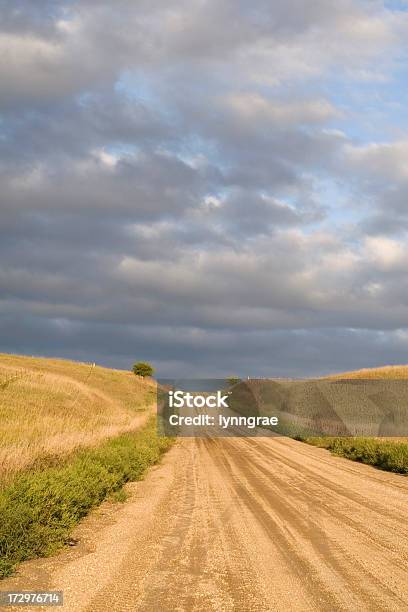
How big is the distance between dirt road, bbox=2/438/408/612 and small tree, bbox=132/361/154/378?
10040 cm

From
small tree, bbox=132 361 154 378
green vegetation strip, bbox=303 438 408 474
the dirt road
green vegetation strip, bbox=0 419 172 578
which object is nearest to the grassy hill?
green vegetation strip, bbox=0 419 172 578

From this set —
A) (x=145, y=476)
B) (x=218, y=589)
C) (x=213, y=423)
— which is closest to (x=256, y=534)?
(x=218, y=589)

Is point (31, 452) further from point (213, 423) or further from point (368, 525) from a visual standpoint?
point (213, 423)

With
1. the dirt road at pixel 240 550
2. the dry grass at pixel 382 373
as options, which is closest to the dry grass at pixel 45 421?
the dirt road at pixel 240 550

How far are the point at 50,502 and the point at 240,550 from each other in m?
3.46

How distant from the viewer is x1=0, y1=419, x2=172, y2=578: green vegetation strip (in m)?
8.62

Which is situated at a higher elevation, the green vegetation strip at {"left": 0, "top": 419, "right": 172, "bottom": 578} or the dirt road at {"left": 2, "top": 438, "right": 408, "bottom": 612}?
the green vegetation strip at {"left": 0, "top": 419, "right": 172, "bottom": 578}

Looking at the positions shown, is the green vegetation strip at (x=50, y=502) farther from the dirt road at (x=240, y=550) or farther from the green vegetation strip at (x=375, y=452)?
the green vegetation strip at (x=375, y=452)

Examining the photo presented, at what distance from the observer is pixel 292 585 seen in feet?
25.2

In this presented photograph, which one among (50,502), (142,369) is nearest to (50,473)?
(50,502)

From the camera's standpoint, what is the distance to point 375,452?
23719 mm

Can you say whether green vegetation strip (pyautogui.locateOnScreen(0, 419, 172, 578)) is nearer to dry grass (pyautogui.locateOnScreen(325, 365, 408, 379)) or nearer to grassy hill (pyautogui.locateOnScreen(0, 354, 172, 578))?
grassy hill (pyautogui.locateOnScreen(0, 354, 172, 578))

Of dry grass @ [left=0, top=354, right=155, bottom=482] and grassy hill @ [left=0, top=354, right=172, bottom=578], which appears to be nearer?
grassy hill @ [left=0, top=354, right=172, bottom=578]

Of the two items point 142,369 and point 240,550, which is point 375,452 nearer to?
point 240,550
